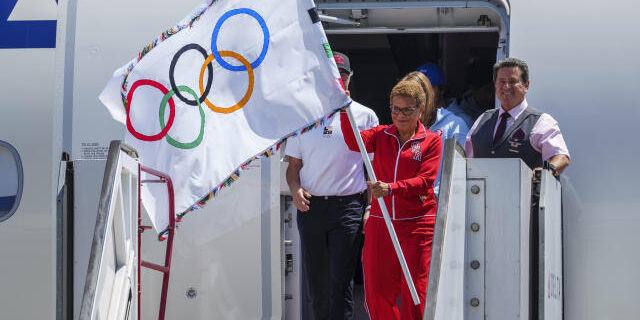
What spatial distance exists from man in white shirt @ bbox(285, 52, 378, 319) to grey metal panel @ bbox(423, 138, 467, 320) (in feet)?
5.26

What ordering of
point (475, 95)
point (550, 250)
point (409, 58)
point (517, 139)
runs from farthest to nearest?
point (409, 58) < point (475, 95) < point (517, 139) < point (550, 250)

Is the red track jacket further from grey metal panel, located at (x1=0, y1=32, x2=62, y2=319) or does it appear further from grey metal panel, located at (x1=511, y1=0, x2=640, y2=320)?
grey metal panel, located at (x1=0, y1=32, x2=62, y2=319)

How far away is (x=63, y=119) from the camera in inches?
215

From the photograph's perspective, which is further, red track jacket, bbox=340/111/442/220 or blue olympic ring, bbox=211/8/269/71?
red track jacket, bbox=340/111/442/220

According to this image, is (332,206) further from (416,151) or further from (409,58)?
(409,58)

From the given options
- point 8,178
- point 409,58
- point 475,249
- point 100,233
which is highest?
point 409,58

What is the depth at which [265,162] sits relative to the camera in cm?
540

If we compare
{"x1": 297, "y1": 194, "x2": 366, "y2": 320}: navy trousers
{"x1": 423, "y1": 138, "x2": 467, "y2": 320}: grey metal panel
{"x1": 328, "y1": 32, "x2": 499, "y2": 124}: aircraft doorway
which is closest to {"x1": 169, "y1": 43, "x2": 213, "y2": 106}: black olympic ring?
{"x1": 297, "y1": 194, "x2": 366, "y2": 320}: navy trousers

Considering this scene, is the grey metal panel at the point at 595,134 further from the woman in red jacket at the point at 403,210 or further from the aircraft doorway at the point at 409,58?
the aircraft doorway at the point at 409,58

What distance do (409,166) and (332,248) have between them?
881mm

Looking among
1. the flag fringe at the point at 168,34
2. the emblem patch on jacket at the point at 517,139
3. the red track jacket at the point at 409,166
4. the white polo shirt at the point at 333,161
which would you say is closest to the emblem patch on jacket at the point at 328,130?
the white polo shirt at the point at 333,161

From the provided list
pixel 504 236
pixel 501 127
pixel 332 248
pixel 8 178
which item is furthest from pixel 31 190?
pixel 504 236

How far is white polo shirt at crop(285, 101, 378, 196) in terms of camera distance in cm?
530

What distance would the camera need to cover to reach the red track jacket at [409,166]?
4.66m
